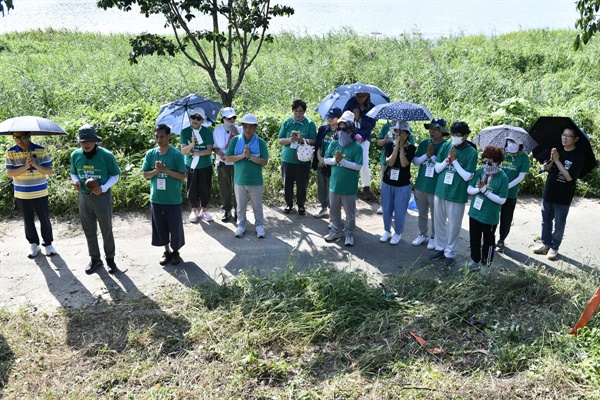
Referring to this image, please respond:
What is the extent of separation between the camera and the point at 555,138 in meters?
7.21

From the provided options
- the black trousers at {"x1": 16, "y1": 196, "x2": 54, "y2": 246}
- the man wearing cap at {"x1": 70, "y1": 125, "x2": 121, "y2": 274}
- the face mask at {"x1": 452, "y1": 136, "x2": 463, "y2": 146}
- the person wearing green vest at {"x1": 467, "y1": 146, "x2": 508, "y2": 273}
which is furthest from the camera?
the black trousers at {"x1": 16, "y1": 196, "x2": 54, "y2": 246}

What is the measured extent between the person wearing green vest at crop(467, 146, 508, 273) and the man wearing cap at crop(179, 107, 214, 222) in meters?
3.84

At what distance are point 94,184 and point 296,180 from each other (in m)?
3.28

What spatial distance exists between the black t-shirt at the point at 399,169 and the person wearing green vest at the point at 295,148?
1.29 metres

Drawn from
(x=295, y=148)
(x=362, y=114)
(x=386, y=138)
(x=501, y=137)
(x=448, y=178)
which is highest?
(x=362, y=114)

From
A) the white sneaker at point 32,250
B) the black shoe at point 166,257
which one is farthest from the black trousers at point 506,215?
the white sneaker at point 32,250

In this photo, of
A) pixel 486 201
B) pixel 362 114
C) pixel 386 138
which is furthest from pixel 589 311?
pixel 362 114

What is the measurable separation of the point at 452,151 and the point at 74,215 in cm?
570

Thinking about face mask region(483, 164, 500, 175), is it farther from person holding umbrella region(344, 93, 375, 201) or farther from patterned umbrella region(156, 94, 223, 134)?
patterned umbrella region(156, 94, 223, 134)

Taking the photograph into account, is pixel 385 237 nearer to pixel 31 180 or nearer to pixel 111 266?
pixel 111 266

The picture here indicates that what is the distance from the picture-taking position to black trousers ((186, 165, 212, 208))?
333 inches

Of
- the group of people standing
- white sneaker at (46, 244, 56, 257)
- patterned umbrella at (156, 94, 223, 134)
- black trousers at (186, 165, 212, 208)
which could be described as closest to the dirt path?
white sneaker at (46, 244, 56, 257)

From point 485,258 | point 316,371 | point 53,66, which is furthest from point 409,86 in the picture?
point 316,371

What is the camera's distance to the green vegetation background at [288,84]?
33.1ft
